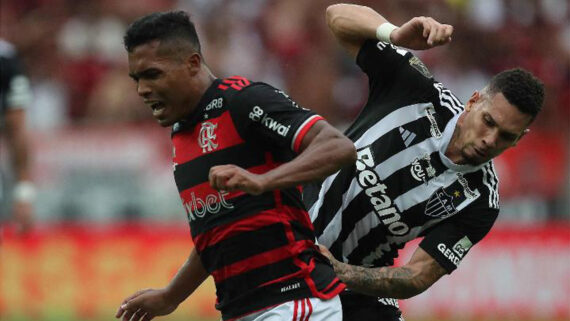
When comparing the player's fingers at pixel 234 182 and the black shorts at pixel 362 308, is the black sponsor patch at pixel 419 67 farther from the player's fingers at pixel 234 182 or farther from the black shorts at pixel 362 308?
the player's fingers at pixel 234 182

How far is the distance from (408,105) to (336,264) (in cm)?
96

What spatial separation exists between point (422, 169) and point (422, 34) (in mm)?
817

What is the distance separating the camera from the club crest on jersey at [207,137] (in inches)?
192

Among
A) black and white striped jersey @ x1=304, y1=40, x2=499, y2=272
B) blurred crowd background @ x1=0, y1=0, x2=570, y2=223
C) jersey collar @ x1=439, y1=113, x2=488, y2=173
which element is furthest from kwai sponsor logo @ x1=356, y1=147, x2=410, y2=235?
blurred crowd background @ x1=0, y1=0, x2=570, y2=223

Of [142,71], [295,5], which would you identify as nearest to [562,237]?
[295,5]

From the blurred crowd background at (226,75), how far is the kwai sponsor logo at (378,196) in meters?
6.94

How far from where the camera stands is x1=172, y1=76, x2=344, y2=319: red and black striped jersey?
4.82 meters

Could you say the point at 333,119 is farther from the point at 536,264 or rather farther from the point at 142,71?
the point at 142,71

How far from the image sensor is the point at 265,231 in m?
4.84

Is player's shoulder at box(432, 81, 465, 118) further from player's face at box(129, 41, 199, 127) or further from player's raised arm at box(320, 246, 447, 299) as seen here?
→ player's face at box(129, 41, 199, 127)

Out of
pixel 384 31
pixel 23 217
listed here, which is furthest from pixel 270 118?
pixel 23 217

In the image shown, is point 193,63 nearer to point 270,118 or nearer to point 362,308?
point 270,118

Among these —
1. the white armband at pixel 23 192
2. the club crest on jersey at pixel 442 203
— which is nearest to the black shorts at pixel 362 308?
the club crest on jersey at pixel 442 203

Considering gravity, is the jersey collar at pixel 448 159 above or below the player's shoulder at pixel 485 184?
above
